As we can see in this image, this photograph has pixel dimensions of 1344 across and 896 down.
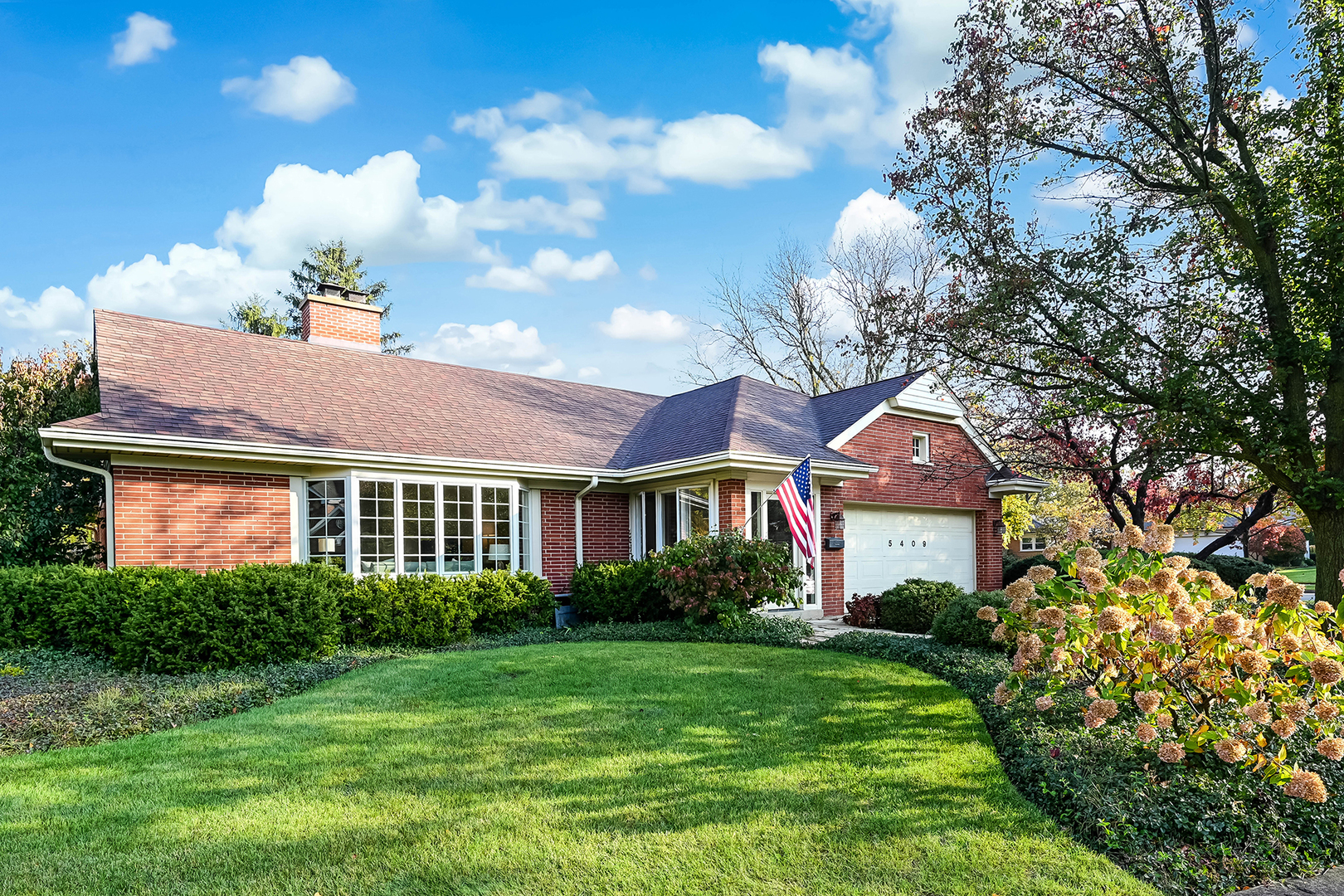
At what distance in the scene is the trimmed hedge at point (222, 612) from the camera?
8633mm

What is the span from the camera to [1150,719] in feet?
14.9

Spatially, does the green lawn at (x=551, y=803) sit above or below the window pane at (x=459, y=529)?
below

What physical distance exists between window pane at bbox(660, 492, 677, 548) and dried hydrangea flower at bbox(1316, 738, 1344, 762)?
10.9 meters

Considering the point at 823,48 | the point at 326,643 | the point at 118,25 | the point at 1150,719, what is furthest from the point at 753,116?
the point at 1150,719

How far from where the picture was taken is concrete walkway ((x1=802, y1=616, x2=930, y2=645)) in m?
10.6

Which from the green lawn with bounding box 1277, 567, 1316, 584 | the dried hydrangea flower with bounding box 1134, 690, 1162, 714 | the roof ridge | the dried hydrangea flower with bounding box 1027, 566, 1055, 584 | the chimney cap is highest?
the chimney cap

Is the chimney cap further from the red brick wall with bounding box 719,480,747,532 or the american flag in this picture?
the american flag

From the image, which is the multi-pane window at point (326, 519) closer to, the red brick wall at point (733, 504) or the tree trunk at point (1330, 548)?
the red brick wall at point (733, 504)

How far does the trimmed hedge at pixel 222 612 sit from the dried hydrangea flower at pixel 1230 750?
28.9 ft

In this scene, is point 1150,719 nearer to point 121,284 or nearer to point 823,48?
point 823,48

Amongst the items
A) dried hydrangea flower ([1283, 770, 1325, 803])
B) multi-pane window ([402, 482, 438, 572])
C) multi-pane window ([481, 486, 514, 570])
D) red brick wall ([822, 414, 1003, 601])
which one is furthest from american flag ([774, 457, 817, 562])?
dried hydrangea flower ([1283, 770, 1325, 803])

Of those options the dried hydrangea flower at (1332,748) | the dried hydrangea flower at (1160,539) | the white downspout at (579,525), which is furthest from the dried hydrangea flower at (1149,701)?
the white downspout at (579,525)

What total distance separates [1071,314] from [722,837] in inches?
312

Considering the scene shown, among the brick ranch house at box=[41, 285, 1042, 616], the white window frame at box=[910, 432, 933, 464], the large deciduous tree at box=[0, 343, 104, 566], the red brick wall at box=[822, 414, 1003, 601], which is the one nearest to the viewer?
the brick ranch house at box=[41, 285, 1042, 616]
